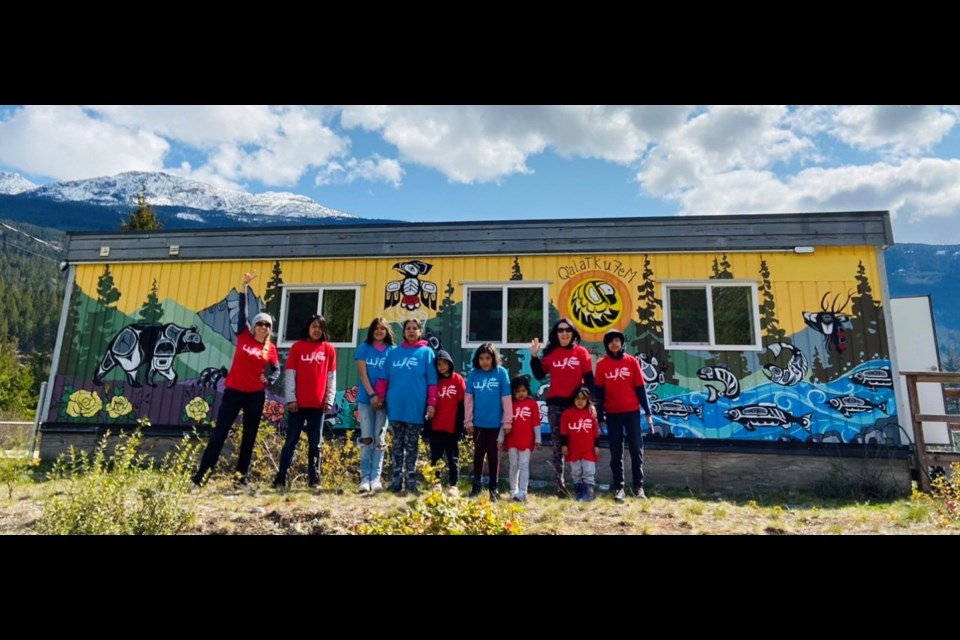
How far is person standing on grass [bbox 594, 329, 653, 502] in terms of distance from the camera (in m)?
5.73

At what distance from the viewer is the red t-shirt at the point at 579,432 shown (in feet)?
18.6

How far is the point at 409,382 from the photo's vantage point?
546 cm

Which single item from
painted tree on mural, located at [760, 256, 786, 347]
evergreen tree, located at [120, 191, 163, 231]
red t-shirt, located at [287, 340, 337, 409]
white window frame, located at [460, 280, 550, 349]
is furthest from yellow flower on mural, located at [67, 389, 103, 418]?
evergreen tree, located at [120, 191, 163, 231]

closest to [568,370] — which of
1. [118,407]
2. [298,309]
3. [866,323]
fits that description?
[866,323]

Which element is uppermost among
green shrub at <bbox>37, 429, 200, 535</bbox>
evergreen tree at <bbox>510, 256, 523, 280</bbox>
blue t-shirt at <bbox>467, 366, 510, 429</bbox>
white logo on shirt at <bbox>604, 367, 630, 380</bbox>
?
evergreen tree at <bbox>510, 256, 523, 280</bbox>

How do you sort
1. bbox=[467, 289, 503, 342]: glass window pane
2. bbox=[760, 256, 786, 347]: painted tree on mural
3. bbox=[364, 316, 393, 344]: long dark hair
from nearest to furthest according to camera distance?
1. bbox=[364, 316, 393, 344]: long dark hair
2. bbox=[760, 256, 786, 347]: painted tree on mural
3. bbox=[467, 289, 503, 342]: glass window pane

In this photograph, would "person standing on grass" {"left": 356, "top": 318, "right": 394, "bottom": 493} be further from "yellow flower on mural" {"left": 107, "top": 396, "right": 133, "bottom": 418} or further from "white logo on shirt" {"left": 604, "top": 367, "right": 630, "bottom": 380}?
"yellow flower on mural" {"left": 107, "top": 396, "right": 133, "bottom": 418}

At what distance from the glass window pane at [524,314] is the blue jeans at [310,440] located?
3.19m

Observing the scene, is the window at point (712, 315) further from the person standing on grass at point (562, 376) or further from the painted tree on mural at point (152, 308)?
the painted tree on mural at point (152, 308)

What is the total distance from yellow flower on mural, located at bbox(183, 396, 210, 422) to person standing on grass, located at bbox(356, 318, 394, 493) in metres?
3.81
